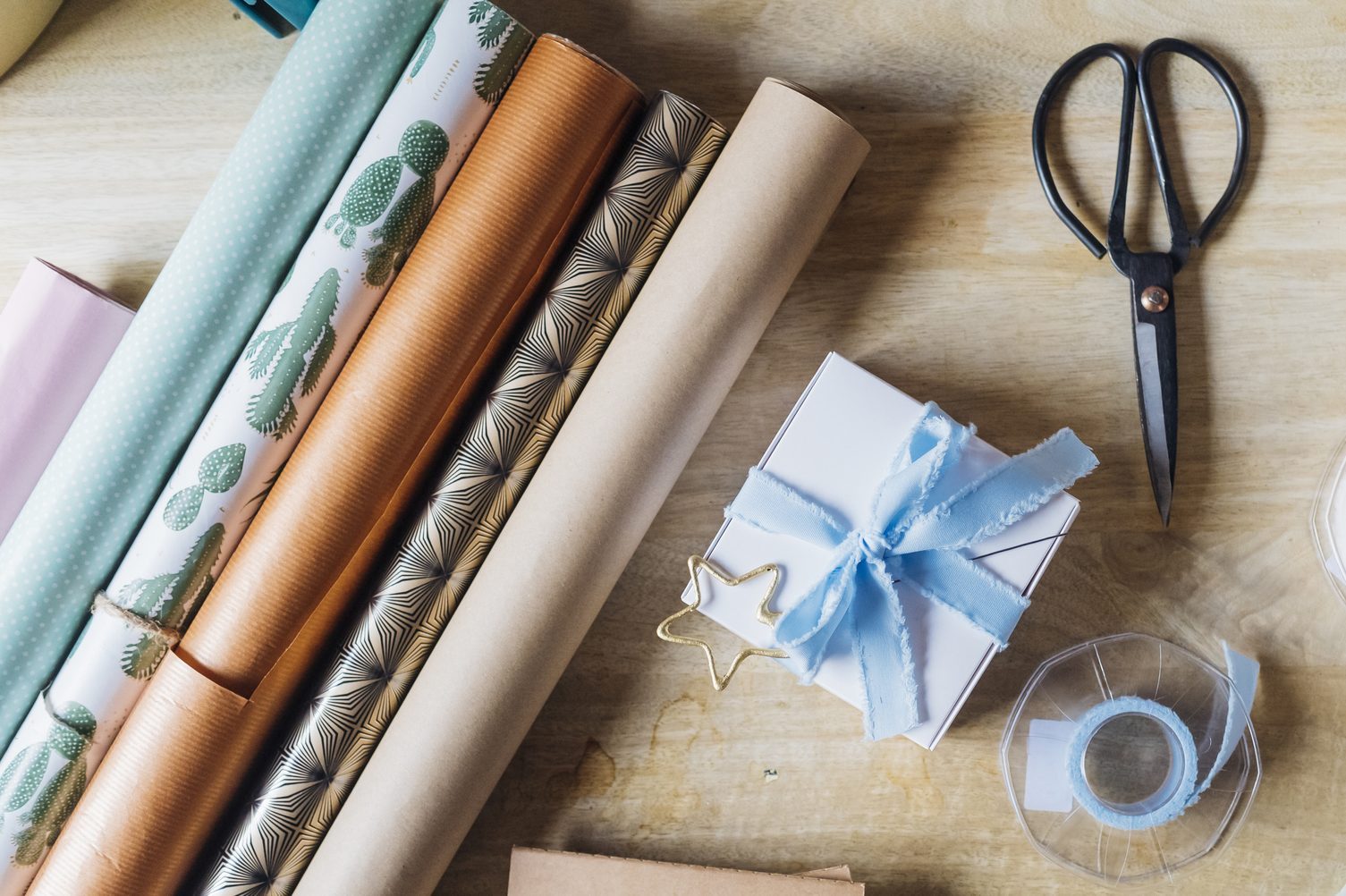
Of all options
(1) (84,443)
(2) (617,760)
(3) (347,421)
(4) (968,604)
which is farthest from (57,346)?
(4) (968,604)

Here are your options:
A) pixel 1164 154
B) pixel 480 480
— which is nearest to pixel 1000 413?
pixel 1164 154

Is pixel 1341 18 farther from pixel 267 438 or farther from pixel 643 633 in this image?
pixel 267 438

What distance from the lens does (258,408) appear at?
0.56 m

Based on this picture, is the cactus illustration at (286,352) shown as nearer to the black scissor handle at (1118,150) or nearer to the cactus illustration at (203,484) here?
the cactus illustration at (203,484)

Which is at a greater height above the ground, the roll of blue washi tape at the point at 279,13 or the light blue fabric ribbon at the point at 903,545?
the roll of blue washi tape at the point at 279,13

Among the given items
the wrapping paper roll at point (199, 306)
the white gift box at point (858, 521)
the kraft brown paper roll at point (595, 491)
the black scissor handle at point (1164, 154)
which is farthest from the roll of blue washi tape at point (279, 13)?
the black scissor handle at point (1164, 154)

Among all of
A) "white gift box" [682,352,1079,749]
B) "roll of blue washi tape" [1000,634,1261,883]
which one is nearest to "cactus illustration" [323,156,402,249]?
"white gift box" [682,352,1079,749]

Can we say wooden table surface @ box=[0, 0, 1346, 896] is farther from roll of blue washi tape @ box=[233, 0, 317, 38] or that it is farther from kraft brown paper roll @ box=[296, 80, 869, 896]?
roll of blue washi tape @ box=[233, 0, 317, 38]

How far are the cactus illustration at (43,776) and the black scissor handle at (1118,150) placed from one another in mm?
668

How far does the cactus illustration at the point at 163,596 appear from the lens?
56cm

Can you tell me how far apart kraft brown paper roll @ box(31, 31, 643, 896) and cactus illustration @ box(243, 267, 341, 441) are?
2 cm

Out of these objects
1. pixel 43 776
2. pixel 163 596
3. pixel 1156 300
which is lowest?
pixel 43 776

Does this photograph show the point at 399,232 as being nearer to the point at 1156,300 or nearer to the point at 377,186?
the point at 377,186

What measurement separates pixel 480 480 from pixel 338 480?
8 centimetres
